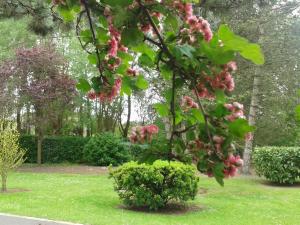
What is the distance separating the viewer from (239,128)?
1.11m

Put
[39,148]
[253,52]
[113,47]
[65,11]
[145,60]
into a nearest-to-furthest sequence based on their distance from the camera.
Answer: [253,52] → [145,60] → [113,47] → [65,11] → [39,148]

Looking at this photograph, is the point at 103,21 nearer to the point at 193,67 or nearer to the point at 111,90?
the point at 111,90

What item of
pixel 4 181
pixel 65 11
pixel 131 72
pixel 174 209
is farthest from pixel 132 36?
pixel 4 181

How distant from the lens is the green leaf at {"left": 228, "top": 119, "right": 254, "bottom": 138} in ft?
3.60

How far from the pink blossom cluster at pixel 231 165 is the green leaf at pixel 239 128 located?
73 millimetres

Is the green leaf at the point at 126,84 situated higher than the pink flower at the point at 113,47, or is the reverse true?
the pink flower at the point at 113,47

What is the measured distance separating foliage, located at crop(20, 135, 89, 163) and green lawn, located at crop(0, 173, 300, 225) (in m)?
6.04

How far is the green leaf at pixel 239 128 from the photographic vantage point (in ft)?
3.60

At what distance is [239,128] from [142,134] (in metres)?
0.40

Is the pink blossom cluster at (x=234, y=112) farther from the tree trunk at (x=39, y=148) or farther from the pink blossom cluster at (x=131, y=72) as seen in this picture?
the tree trunk at (x=39, y=148)

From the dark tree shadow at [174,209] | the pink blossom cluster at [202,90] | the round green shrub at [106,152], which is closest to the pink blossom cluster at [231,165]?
the pink blossom cluster at [202,90]

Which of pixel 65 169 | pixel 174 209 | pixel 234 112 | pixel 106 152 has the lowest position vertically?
pixel 174 209

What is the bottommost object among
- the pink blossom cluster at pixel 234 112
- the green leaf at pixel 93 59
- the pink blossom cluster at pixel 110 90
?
the pink blossom cluster at pixel 234 112

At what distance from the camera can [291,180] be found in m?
13.4
